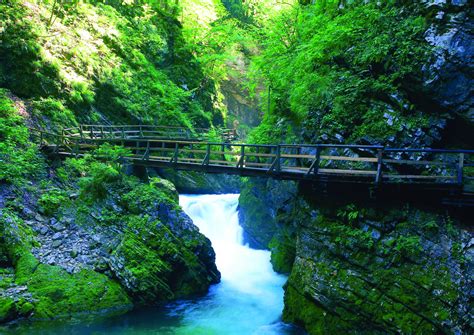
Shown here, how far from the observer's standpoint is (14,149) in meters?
12.7

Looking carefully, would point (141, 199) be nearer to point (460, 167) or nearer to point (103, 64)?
point (103, 64)

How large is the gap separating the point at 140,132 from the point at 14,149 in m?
7.87

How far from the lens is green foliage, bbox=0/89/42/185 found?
1171cm

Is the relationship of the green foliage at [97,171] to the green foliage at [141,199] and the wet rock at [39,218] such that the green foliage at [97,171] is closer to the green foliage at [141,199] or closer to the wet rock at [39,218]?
the green foliage at [141,199]

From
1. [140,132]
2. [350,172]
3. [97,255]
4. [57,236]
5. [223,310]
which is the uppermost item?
[140,132]

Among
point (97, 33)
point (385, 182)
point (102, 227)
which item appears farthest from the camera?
point (97, 33)

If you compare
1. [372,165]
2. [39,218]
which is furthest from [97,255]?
[372,165]

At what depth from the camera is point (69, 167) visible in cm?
1402

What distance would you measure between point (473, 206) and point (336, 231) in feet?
12.0

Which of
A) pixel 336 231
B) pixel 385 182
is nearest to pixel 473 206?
pixel 385 182

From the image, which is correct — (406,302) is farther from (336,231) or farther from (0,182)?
(0,182)

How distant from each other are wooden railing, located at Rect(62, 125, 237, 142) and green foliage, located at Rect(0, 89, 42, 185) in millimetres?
2032

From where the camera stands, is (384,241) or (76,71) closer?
(384,241)

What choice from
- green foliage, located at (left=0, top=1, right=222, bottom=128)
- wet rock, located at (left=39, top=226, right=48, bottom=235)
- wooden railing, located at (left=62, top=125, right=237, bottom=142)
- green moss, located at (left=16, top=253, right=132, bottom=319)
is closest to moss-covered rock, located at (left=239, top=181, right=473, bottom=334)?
green moss, located at (left=16, top=253, right=132, bottom=319)
